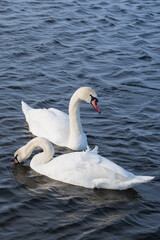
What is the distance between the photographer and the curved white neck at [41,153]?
11.1 m

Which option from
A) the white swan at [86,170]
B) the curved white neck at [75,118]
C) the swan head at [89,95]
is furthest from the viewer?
the curved white neck at [75,118]

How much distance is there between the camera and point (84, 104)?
1463cm

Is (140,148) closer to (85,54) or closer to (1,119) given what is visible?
(1,119)

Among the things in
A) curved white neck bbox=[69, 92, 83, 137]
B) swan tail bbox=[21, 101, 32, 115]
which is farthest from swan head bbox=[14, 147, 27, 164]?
swan tail bbox=[21, 101, 32, 115]

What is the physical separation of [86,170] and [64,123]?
239 centimetres

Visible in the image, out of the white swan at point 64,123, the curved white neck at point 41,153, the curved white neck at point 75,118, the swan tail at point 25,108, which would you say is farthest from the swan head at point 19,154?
the swan tail at point 25,108

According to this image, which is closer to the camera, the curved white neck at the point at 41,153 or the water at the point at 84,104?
the water at the point at 84,104

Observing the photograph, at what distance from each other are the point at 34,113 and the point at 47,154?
218cm

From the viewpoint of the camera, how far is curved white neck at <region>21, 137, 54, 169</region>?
36.5ft

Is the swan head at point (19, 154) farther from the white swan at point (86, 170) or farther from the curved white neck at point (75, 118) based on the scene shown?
the curved white neck at point (75, 118)

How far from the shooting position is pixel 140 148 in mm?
12094

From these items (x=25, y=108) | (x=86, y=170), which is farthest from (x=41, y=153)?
(x=25, y=108)

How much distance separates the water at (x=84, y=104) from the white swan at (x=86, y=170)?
0.54 ft

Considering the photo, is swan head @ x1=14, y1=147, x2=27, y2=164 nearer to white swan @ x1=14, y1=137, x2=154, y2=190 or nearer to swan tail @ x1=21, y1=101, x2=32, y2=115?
white swan @ x1=14, y1=137, x2=154, y2=190
